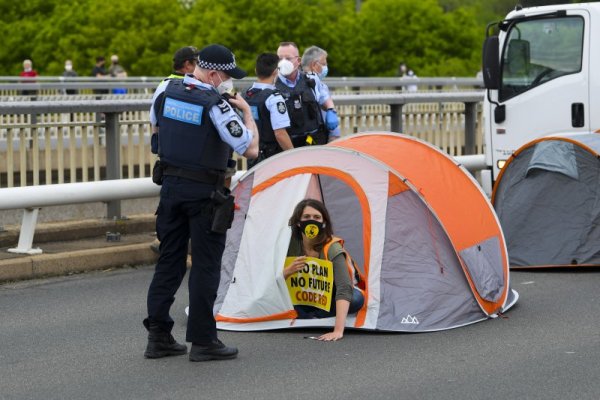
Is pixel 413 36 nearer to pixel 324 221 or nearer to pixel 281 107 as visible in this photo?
pixel 281 107

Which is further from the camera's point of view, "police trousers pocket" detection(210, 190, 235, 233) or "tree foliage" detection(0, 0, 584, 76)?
"tree foliage" detection(0, 0, 584, 76)

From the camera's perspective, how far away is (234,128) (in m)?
7.48

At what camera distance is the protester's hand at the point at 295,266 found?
8.84 meters

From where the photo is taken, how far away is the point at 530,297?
33.3 ft

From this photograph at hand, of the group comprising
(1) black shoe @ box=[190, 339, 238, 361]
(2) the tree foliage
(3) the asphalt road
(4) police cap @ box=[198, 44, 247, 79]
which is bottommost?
(3) the asphalt road

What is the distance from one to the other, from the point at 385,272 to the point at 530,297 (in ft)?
5.55

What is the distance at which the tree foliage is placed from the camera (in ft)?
189

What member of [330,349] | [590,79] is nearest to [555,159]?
[590,79]

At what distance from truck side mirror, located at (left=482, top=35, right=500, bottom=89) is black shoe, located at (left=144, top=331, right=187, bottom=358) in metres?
6.65

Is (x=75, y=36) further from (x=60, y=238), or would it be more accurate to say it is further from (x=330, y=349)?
(x=330, y=349)

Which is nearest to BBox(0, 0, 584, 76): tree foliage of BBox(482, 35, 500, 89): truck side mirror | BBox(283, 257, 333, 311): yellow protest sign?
BBox(482, 35, 500, 89): truck side mirror

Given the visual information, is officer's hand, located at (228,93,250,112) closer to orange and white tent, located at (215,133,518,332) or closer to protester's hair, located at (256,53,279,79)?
orange and white tent, located at (215,133,518,332)

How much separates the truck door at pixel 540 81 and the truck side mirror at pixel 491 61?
0.79ft

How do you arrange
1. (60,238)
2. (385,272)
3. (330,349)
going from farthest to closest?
(60,238) → (385,272) → (330,349)
